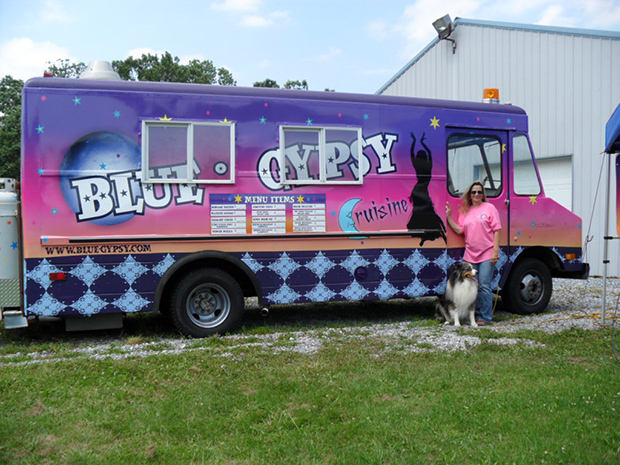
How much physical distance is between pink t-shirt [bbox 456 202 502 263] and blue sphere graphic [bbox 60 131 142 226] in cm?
435

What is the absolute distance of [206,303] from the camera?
6.46m

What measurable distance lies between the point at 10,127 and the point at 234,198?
2489 centimetres

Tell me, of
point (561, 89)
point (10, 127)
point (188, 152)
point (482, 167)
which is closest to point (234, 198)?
point (188, 152)

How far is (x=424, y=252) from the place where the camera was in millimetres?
7148

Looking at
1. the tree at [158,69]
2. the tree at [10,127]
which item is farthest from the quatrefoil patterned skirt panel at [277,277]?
the tree at [158,69]

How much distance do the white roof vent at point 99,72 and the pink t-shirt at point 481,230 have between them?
192 inches

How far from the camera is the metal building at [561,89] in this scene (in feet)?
40.0

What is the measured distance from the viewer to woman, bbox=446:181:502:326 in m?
7.04

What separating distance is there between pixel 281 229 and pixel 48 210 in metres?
2.64

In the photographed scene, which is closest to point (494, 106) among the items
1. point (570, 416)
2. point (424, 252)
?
point (424, 252)

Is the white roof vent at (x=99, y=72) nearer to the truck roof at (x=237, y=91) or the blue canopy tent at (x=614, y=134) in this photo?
the truck roof at (x=237, y=91)

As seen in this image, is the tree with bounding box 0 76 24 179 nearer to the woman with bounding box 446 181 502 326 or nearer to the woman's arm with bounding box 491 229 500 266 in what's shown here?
the woman with bounding box 446 181 502 326

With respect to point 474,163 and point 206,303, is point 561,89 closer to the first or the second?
point 474,163

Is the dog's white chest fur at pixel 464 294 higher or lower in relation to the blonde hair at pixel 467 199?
lower
